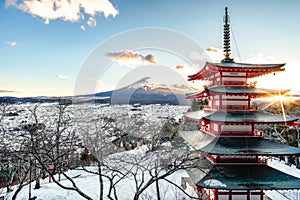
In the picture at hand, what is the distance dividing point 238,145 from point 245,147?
0.26m

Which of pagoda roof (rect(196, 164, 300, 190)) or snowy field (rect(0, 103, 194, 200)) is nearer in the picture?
pagoda roof (rect(196, 164, 300, 190))

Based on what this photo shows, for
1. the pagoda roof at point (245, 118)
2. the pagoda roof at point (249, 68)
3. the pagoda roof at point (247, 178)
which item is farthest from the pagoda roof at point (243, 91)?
the pagoda roof at point (247, 178)

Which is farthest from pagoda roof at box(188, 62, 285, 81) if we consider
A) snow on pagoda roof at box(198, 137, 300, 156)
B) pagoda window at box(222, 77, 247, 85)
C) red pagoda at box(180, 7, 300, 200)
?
snow on pagoda roof at box(198, 137, 300, 156)

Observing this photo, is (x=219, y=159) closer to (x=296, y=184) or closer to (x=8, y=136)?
(x=296, y=184)

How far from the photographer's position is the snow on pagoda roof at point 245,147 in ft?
27.6

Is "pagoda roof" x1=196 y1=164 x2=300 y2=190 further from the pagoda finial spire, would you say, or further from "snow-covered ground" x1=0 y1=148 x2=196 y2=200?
the pagoda finial spire

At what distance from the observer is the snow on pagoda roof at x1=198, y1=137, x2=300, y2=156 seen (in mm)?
8422

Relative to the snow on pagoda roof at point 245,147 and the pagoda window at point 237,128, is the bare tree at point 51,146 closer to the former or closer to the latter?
the snow on pagoda roof at point 245,147

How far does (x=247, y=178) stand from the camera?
8453mm

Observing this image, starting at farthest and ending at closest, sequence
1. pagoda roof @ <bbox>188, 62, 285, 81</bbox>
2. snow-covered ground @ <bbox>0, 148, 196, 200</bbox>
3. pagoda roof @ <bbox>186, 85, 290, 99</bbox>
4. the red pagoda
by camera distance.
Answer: snow-covered ground @ <bbox>0, 148, 196, 200</bbox> < pagoda roof @ <bbox>188, 62, 285, 81</bbox> < pagoda roof @ <bbox>186, 85, 290, 99</bbox> < the red pagoda

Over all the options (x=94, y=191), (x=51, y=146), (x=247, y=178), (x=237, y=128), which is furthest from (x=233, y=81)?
(x=94, y=191)

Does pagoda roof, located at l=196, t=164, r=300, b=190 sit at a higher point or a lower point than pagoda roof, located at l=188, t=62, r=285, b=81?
lower

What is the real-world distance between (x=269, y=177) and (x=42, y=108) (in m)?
17.2

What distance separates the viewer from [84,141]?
38.8 feet
